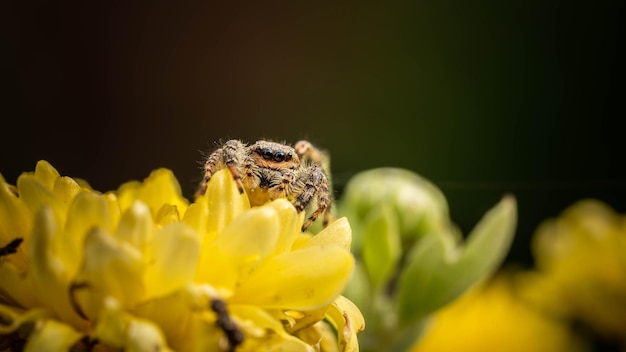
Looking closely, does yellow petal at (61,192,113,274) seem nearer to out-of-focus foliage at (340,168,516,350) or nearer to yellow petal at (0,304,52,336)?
yellow petal at (0,304,52,336)

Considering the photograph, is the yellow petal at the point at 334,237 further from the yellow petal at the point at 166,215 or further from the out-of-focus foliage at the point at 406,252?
the out-of-focus foliage at the point at 406,252

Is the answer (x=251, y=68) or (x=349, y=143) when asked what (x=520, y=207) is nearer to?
(x=349, y=143)

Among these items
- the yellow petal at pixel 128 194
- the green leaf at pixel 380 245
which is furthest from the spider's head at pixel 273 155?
the green leaf at pixel 380 245

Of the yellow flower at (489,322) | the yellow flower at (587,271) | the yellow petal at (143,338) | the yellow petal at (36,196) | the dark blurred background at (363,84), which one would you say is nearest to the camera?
the yellow petal at (143,338)

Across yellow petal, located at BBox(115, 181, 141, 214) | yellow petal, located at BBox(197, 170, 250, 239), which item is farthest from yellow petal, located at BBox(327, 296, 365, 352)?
yellow petal, located at BBox(115, 181, 141, 214)

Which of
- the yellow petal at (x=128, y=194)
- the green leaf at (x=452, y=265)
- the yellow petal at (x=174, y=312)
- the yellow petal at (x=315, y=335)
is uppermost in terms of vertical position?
the yellow petal at (x=128, y=194)

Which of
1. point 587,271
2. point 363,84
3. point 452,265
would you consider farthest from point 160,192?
point 363,84

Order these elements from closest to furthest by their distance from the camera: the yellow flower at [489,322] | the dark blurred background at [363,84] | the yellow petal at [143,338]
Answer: the yellow petal at [143,338], the yellow flower at [489,322], the dark blurred background at [363,84]
